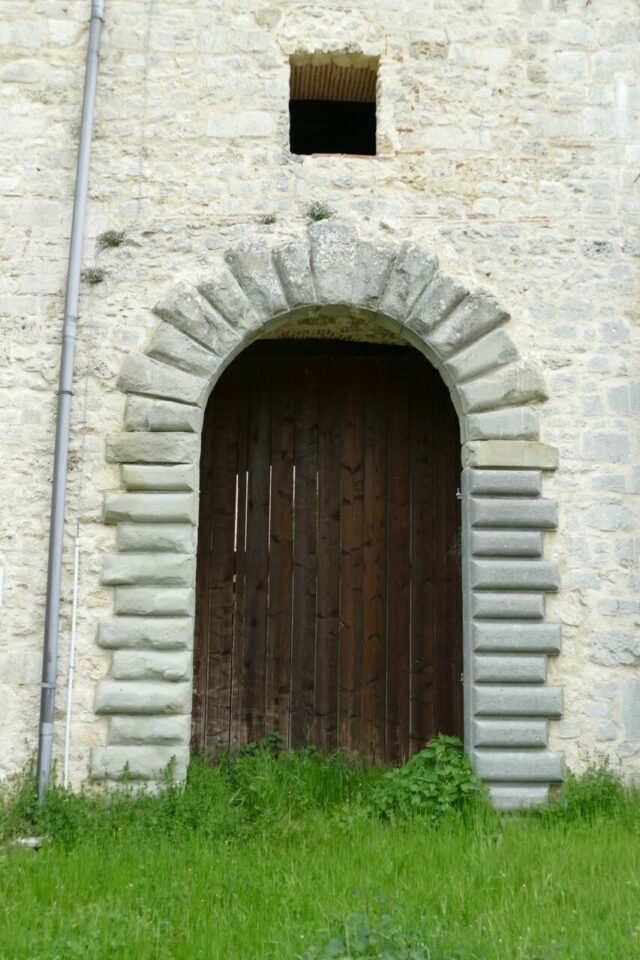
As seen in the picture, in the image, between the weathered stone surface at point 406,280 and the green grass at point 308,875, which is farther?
the weathered stone surface at point 406,280

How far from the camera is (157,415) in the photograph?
5.20 m

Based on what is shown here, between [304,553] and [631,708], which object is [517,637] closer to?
[631,708]

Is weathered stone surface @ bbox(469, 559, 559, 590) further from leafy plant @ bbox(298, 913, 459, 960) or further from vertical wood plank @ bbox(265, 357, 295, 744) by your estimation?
leafy plant @ bbox(298, 913, 459, 960)

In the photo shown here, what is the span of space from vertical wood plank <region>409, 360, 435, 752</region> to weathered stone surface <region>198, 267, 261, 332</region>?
1715mm

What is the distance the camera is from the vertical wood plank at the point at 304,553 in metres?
6.24

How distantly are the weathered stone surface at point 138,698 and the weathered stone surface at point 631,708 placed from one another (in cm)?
244

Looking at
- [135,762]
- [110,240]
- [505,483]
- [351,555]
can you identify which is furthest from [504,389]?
[135,762]

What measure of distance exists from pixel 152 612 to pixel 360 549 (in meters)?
1.87

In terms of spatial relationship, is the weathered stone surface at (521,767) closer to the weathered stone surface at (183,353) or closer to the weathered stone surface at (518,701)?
the weathered stone surface at (518,701)

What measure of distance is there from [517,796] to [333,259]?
3188mm

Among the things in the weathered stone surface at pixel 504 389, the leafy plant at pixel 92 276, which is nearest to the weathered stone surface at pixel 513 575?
the weathered stone surface at pixel 504 389

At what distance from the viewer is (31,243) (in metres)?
5.39

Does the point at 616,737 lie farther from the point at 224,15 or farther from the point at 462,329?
the point at 224,15

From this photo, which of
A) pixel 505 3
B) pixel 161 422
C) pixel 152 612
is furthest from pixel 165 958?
pixel 505 3
